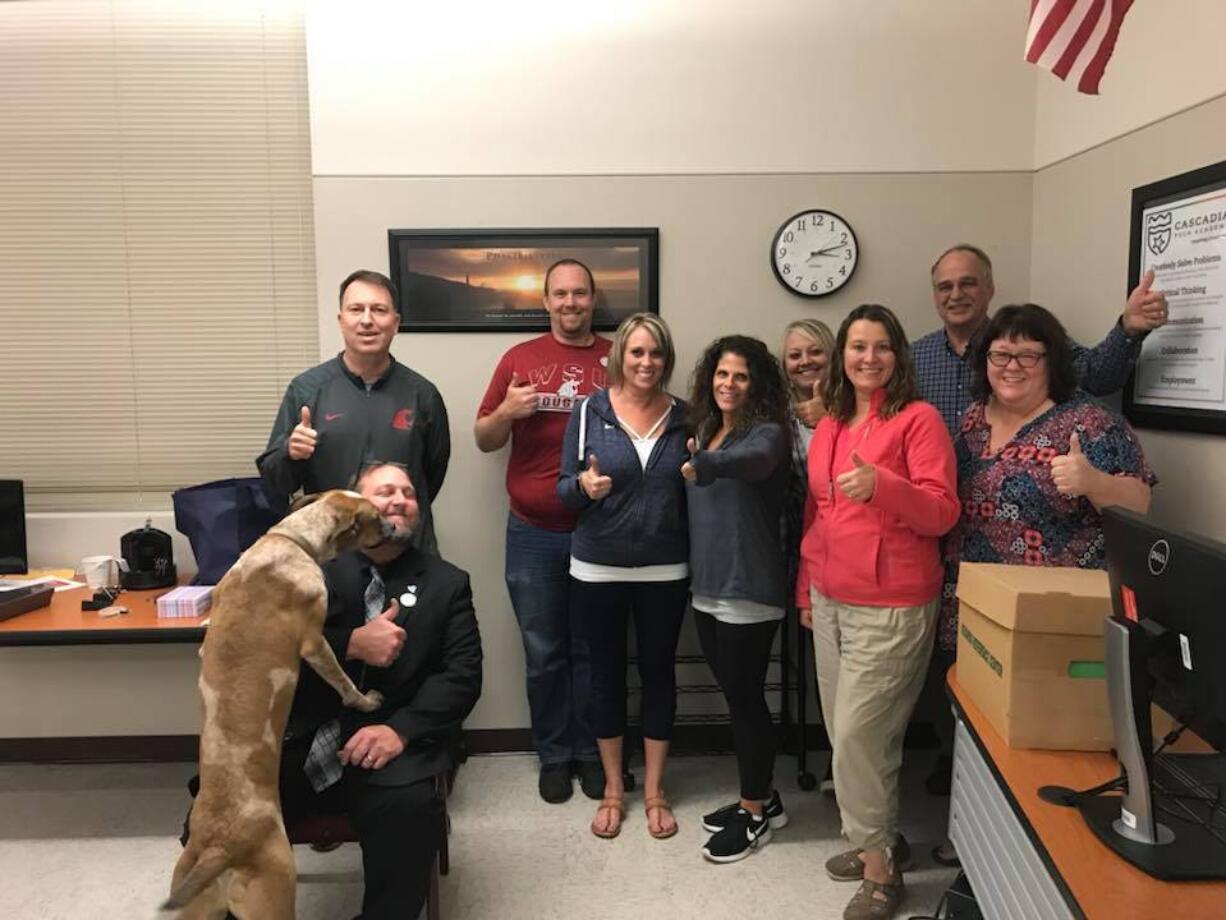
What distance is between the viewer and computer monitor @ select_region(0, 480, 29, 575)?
2.99 m

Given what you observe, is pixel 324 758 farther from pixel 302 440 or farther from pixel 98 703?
pixel 98 703

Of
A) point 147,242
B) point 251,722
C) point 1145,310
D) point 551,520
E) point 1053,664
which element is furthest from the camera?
point 147,242

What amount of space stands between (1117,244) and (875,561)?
146 centimetres

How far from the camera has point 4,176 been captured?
10.4ft

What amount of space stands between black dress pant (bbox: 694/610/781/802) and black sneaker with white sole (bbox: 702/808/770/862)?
71 millimetres

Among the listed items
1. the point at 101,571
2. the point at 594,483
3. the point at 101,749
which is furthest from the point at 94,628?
the point at 594,483

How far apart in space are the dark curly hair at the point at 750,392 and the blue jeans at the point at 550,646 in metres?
0.77

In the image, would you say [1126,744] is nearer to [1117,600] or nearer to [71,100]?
[1117,600]

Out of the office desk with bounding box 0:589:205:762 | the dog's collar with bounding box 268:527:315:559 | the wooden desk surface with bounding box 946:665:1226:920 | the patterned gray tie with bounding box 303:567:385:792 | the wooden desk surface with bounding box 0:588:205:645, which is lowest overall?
the office desk with bounding box 0:589:205:762

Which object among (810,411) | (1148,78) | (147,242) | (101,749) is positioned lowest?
(101,749)

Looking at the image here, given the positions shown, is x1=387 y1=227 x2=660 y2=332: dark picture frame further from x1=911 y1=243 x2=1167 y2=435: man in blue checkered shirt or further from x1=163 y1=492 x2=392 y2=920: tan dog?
x1=163 y1=492 x2=392 y2=920: tan dog

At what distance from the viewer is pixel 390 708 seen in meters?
2.05

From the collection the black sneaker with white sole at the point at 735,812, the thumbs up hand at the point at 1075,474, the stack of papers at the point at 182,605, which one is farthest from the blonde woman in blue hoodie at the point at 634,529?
the stack of papers at the point at 182,605

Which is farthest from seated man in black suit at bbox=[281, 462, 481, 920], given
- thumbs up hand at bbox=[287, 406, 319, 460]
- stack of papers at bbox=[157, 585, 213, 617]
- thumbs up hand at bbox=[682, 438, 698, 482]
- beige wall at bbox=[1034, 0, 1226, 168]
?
beige wall at bbox=[1034, 0, 1226, 168]
